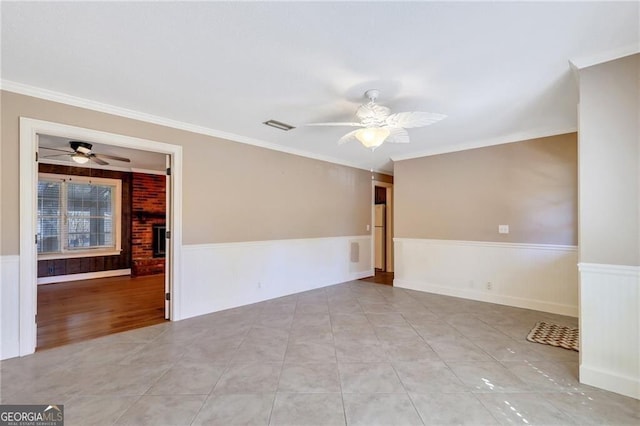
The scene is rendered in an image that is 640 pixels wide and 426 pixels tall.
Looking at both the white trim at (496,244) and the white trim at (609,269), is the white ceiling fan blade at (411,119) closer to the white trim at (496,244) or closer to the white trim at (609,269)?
the white trim at (609,269)

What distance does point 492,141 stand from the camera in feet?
15.2

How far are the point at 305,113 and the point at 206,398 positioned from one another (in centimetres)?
288

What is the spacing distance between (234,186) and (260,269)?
53.7 inches

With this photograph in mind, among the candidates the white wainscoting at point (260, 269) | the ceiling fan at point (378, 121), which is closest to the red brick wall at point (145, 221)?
the white wainscoting at point (260, 269)

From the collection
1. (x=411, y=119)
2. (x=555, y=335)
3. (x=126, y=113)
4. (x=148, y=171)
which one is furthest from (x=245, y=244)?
(x=148, y=171)

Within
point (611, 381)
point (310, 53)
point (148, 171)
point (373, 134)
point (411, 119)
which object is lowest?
point (611, 381)

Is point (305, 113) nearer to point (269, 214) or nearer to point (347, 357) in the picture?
point (269, 214)

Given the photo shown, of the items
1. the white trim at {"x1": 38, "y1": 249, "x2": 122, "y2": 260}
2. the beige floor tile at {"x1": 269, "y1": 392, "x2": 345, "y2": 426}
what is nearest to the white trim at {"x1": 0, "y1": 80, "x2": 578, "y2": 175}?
the beige floor tile at {"x1": 269, "y1": 392, "x2": 345, "y2": 426}

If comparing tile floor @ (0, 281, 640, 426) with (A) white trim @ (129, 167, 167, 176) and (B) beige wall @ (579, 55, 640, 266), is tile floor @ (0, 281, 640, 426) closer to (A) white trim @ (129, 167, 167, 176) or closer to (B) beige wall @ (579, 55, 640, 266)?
(B) beige wall @ (579, 55, 640, 266)

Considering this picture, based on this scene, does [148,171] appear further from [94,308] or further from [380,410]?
[380,410]

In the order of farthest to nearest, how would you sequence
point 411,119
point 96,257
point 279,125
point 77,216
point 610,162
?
point 96,257
point 77,216
point 279,125
point 411,119
point 610,162

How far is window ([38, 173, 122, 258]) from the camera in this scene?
241 inches

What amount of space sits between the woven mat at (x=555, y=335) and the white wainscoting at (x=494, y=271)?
2.22 ft

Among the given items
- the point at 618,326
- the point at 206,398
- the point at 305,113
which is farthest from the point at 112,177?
the point at 618,326
